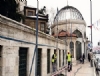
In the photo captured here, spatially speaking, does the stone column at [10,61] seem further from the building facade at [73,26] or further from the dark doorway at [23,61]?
the building facade at [73,26]

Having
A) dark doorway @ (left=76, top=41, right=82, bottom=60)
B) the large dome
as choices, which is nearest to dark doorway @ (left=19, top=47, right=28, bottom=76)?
dark doorway @ (left=76, top=41, right=82, bottom=60)

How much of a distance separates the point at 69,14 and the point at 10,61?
1369 inches

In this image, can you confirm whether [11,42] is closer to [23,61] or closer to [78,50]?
[23,61]

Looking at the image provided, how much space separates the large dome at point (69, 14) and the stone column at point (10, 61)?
33.4 m

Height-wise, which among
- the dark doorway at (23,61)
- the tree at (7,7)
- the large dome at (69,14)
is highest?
the large dome at (69,14)

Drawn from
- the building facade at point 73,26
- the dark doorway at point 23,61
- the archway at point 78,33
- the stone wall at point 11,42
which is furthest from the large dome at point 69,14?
the stone wall at point 11,42

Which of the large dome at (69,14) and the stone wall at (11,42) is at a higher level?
the large dome at (69,14)

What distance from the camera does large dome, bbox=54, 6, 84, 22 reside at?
135ft

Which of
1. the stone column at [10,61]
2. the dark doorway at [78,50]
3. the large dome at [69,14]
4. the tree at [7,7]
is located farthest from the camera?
the large dome at [69,14]

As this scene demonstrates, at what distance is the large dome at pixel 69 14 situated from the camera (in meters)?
41.2

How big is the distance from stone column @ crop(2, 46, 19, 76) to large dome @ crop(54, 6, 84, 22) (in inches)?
1315

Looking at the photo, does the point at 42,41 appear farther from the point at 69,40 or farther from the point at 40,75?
the point at 69,40

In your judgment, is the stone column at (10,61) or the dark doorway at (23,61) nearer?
the stone column at (10,61)

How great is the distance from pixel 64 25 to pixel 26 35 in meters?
29.7
